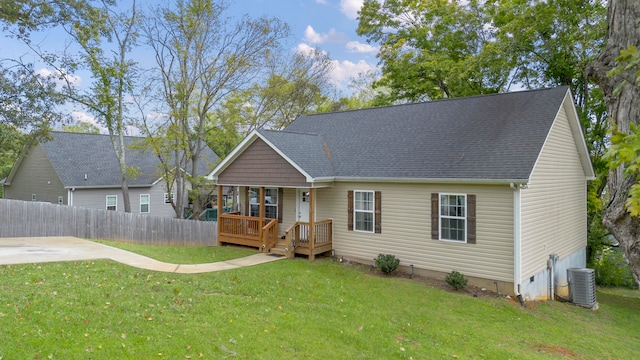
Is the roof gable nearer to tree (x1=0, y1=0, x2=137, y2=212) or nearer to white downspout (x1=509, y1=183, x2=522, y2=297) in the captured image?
white downspout (x1=509, y1=183, x2=522, y2=297)

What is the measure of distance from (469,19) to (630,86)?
20.2m

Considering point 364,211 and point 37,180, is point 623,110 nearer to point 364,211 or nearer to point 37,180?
point 364,211

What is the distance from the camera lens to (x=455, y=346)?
6.91 meters

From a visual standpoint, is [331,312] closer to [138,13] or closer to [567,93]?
[567,93]

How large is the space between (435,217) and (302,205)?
514cm

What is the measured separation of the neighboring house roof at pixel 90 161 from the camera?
78.0ft

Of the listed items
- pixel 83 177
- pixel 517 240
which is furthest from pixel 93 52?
pixel 517 240

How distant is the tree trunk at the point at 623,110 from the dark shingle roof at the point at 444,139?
258 inches

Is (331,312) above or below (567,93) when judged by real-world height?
below

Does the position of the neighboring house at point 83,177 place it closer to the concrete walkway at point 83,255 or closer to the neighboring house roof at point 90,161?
the neighboring house roof at point 90,161

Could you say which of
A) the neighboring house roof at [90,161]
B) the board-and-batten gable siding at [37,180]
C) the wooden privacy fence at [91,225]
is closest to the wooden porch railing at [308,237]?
the wooden privacy fence at [91,225]

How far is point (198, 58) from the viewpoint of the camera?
21016 millimetres

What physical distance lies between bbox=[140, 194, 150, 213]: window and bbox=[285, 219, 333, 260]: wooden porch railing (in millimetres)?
16610

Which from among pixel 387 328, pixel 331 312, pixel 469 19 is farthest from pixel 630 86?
pixel 469 19
